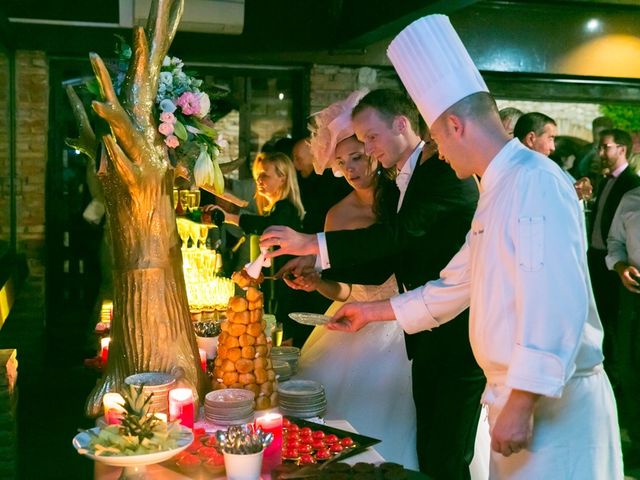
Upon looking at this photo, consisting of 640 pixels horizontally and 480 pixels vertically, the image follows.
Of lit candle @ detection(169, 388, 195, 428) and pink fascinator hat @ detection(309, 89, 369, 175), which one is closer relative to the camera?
lit candle @ detection(169, 388, 195, 428)

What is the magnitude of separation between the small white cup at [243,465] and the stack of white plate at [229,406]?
449 millimetres

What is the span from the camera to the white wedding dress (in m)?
3.27

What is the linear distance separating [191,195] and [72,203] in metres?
3.55

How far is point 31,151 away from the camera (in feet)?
21.4

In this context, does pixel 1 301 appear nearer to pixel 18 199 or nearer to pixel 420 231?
pixel 18 199

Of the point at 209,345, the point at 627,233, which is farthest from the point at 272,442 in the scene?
the point at 627,233

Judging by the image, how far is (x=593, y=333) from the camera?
84.4 inches

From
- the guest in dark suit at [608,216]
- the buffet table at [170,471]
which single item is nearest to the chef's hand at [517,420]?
the buffet table at [170,471]

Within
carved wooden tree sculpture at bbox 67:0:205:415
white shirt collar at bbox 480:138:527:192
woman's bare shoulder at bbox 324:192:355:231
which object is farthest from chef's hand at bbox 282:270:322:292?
white shirt collar at bbox 480:138:527:192

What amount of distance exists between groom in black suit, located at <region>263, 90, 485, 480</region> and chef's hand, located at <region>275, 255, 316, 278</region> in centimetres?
43

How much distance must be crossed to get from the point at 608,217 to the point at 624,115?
2545 mm

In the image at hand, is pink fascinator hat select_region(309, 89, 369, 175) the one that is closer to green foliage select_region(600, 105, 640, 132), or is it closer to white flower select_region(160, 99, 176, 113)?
white flower select_region(160, 99, 176, 113)

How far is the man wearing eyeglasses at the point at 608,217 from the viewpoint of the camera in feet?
19.9

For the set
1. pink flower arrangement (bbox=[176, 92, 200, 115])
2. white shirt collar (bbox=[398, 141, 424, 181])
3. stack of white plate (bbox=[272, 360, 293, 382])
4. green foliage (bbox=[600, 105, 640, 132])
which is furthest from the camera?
green foliage (bbox=[600, 105, 640, 132])
